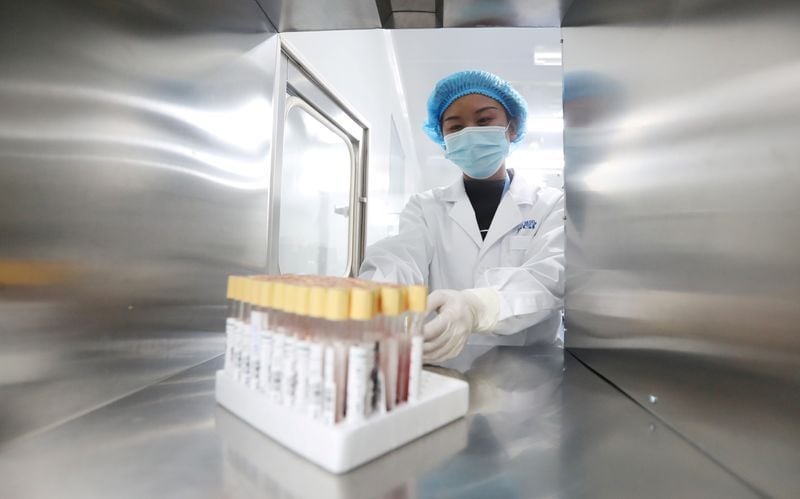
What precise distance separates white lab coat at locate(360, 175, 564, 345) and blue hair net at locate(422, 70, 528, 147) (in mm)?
318

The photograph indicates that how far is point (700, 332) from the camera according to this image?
523 millimetres

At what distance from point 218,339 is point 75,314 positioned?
41cm

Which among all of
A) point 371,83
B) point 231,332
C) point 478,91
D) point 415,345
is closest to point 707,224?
point 415,345

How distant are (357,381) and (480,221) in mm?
1402

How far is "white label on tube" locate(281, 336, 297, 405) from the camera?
53cm

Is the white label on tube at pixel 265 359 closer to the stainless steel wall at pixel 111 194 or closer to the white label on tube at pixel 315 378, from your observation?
the white label on tube at pixel 315 378

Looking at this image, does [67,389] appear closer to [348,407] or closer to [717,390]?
[348,407]

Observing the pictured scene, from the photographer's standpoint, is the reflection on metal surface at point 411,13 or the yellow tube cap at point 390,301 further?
the reflection on metal surface at point 411,13

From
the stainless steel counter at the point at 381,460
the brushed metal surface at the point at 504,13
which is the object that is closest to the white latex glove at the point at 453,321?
the stainless steel counter at the point at 381,460

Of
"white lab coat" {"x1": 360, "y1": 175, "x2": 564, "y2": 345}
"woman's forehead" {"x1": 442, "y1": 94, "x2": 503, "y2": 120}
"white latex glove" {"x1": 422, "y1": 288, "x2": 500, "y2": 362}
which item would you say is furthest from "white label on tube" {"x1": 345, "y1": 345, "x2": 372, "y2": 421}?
"woman's forehead" {"x1": 442, "y1": 94, "x2": 503, "y2": 120}

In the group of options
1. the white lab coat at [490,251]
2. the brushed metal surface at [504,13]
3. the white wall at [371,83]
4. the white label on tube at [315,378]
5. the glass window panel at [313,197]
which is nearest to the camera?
the white label on tube at [315,378]

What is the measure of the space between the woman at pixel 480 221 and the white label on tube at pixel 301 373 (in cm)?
82

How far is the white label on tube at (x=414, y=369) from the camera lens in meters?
0.56

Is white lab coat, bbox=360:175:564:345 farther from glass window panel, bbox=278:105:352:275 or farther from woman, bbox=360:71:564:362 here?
glass window panel, bbox=278:105:352:275
